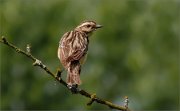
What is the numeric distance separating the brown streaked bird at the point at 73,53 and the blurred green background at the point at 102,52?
44.7 feet

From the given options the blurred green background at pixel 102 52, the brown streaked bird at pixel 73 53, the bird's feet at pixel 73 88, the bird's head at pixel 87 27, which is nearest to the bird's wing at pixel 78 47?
the brown streaked bird at pixel 73 53

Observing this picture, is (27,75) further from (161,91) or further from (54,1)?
(161,91)

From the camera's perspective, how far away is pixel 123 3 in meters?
26.7

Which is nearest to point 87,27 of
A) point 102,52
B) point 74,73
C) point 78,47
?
point 78,47

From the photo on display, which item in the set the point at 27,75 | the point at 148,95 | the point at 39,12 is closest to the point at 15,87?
the point at 27,75

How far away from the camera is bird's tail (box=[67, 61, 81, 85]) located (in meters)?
8.63

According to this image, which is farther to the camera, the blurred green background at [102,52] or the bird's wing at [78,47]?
the blurred green background at [102,52]

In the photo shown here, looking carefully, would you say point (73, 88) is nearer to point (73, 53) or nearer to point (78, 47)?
point (73, 53)

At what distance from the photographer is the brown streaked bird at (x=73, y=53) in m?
8.80

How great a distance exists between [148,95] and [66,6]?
3.70 meters

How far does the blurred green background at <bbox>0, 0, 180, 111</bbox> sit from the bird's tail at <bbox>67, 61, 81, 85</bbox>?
14.2 meters

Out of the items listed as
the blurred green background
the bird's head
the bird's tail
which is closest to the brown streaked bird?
the bird's tail

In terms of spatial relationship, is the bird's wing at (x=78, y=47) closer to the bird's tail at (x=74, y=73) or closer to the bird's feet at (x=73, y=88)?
the bird's tail at (x=74, y=73)

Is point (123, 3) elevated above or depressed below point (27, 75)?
above
